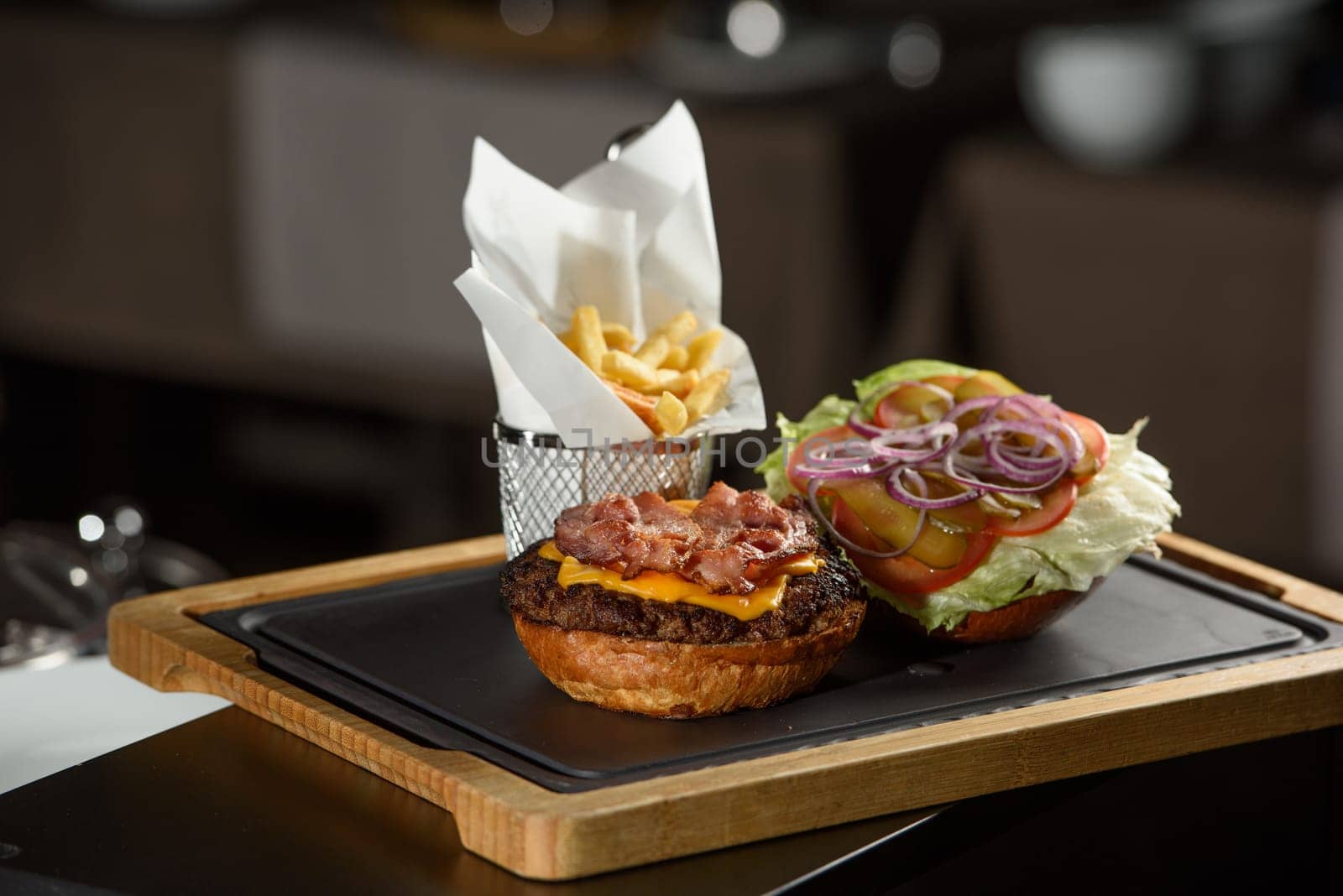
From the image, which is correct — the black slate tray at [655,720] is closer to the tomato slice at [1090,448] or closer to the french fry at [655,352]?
the tomato slice at [1090,448]

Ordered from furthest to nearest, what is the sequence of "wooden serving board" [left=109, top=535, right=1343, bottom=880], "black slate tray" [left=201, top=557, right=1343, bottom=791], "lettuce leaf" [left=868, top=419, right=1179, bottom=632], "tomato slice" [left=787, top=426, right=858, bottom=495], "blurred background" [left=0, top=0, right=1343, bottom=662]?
"blurred background" [left=0, top=0, right=1343, bottom=662]
"tomato slice" [left=787, top=426, right=858, bottom=495]
"lettuce leaf" [left=868, top=419, right=1179, bottom=632]
"black slate tray" [left=201, top=557, right=1343, bottom=791]
"wooden serving board" [left=109, top=535, right=1343, bottom=880]

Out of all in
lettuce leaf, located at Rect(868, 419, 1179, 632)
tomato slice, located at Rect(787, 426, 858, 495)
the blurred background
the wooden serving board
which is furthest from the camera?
the blurred background

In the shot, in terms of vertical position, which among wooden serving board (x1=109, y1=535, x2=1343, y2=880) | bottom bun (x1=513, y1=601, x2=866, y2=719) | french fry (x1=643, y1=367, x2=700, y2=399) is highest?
french fry (x1=643, y1=367, x2=700, y2=399)

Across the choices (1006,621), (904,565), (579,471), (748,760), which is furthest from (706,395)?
(748,760)

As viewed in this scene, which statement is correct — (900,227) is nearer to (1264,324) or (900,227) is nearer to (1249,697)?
(1264,324)

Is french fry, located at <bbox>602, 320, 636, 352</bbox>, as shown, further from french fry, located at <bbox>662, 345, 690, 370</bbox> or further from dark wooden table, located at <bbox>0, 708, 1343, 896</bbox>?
dark wooden table, located at <bbox>0, 708, 1343, 896</bbox>

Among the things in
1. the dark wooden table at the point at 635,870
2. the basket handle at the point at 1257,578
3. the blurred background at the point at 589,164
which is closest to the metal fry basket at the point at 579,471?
the dark wooden table at the point at 635,870

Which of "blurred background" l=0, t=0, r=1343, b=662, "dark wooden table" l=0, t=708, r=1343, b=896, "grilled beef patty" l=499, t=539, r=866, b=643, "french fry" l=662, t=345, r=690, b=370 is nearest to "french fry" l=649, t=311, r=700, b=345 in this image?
"french fry" l=662, t=345, r=690, b=370
